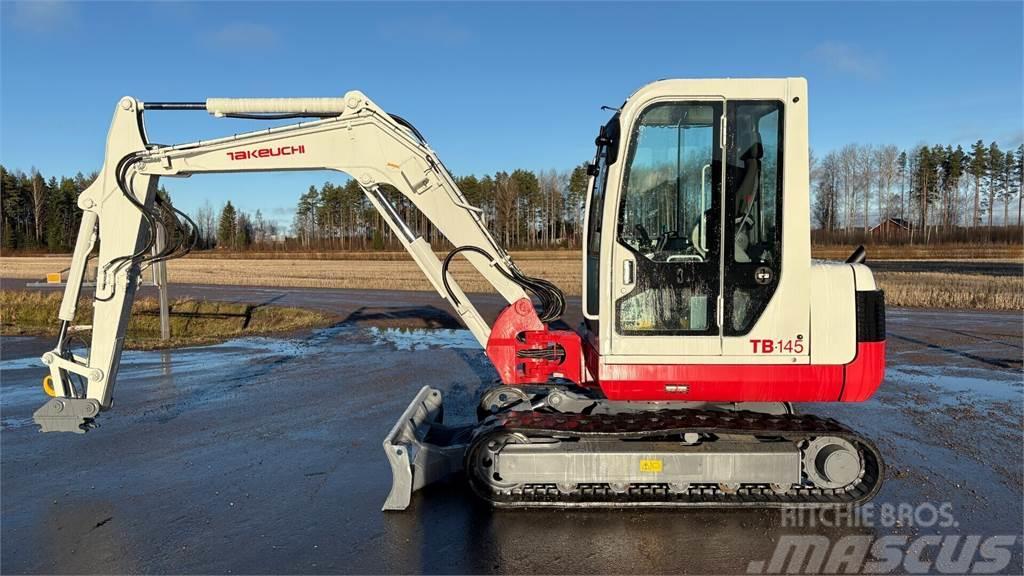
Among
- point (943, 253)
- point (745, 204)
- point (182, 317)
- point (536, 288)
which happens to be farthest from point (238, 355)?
point (943, 253)

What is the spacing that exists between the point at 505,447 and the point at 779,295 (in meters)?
2.46

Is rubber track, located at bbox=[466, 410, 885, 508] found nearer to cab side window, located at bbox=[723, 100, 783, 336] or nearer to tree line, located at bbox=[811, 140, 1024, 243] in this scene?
cab side window, located at bbox=[723, 100, 783, 336]

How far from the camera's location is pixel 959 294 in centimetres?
2075

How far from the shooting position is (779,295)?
5.15m

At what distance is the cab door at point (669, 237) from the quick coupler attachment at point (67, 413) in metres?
4.76

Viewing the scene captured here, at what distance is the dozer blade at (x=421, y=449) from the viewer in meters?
5.32

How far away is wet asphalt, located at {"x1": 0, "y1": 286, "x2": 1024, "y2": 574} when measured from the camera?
15.2 ft

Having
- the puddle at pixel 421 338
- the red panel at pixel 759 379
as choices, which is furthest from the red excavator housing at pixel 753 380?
the puddle at pixel 421 338

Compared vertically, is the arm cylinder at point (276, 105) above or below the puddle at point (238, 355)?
above

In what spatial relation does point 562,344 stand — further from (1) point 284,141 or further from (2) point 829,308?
(1) point 284,141

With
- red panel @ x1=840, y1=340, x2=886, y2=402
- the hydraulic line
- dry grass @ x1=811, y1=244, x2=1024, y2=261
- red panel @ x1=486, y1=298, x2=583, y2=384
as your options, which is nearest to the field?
dry grass @ x1=811, y1=244, x2=1024, y2=261

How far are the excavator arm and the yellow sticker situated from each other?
4.94 ft

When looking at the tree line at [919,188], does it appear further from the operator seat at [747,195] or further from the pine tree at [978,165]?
the operator seat at [747,195]

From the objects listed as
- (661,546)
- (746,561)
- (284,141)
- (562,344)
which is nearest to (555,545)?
(661,546)
